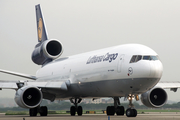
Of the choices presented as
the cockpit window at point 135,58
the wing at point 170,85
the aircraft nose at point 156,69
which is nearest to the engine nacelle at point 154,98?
the wing at point 170,85

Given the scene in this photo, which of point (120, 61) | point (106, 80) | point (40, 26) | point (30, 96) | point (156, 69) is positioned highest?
point (40, 26)

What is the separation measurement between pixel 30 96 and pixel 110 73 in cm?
545

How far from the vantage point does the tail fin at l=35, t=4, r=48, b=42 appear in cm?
3172

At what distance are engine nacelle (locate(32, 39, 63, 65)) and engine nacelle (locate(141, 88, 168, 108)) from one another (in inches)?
415

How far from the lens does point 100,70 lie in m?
20.1

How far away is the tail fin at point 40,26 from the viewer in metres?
31.7

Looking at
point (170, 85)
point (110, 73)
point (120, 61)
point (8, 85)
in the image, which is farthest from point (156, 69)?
point (8, 85)

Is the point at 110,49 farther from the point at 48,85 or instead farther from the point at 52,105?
the point at 52,105

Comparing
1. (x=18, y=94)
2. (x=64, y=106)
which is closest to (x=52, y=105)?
(x=64, y=106)

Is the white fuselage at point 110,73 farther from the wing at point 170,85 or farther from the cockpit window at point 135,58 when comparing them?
the wing at point 170,85

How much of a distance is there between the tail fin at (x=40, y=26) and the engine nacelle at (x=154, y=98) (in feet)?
44.6

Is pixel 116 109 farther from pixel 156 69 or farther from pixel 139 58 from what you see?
pixel 156 69

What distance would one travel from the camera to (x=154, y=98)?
21.0 m

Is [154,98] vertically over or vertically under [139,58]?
under
